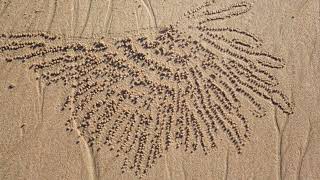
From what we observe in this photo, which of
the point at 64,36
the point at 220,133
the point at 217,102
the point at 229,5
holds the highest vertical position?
the point at 229,5

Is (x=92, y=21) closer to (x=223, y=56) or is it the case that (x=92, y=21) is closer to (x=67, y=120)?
(x=67, y=120)

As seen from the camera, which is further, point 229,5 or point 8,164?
point 229,5

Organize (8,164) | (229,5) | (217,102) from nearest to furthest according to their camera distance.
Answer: (8,164), (217,102), (229,5)

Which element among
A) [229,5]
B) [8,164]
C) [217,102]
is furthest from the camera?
[229,5]

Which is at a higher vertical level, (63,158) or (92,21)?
(92,21)

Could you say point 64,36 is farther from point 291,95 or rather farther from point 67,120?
point 291,95

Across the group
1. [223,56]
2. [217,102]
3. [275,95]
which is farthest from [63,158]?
[275,95]
